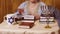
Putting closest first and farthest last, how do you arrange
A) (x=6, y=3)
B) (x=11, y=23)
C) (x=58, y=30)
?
1. (x=58, y=30)
2. (x=11, y=23)
3. (x=6, y=3)

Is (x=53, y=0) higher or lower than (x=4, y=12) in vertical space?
higher

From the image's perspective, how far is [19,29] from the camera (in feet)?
6.02

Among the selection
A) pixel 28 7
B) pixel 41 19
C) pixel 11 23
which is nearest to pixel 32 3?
pixel 28 7

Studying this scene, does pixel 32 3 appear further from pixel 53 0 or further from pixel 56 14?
pixel 53 0

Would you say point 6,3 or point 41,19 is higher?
point 6,3

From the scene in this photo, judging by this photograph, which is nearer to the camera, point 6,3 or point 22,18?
point 22,18

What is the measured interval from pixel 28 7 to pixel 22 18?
0.54 meters

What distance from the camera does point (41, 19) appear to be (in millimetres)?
2209

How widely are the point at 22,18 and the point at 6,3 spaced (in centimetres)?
153

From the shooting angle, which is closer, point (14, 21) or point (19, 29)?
point (19, 29)

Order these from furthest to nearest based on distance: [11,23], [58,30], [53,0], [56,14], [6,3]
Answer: [6,3]
[53,0]
[56,14]
[11,23]
[58,30]

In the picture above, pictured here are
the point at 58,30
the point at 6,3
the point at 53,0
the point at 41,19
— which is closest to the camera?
the point at 58,30

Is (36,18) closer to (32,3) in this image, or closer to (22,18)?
(22,18)

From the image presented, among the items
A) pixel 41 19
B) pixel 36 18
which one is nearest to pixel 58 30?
pixel 41 19
